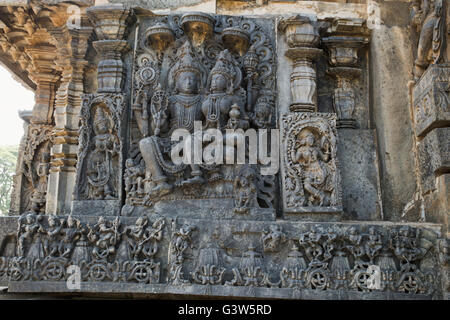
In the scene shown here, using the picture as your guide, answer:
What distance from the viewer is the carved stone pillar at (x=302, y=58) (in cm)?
509

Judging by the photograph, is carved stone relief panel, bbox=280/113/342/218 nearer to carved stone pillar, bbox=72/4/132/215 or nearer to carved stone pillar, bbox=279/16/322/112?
carved stone pillar, bbox=279/16/322/112

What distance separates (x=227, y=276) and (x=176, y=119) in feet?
6.36

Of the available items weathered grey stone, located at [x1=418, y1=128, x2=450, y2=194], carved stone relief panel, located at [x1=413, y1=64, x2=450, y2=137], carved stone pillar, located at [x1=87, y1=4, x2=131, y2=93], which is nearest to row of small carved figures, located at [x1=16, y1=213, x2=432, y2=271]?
weathered grey stone, located at [x1=418, y1=128, x2=450, y2=194]

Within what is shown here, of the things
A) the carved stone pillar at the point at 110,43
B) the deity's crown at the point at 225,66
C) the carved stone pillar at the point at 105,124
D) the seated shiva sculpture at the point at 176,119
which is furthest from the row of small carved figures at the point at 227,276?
the deity's crown at the point at 225,66

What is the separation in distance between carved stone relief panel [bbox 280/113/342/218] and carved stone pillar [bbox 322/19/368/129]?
53 cm

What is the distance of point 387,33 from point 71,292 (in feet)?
16.3

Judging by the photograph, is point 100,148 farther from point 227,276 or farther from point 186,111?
point 227,276

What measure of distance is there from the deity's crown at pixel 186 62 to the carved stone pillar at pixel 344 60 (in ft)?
5.65

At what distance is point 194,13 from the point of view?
16.6 ft

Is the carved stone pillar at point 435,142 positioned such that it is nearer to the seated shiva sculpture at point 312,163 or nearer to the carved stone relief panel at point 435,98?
the carved stone relief panel at point 435,98

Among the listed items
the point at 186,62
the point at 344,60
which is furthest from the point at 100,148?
the point at 344,60
